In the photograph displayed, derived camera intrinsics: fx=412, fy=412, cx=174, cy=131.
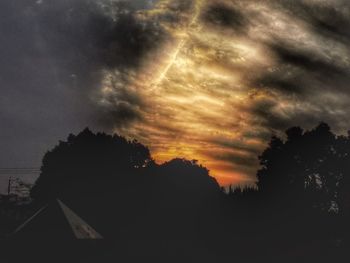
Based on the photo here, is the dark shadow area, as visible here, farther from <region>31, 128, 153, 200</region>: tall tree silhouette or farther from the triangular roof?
the triangular roof

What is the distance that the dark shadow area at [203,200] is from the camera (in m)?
60.2

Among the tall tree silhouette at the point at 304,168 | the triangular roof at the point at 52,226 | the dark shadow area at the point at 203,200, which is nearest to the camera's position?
the triangular roof at the point at 52,226

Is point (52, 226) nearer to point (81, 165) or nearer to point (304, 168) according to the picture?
point (81, 165)

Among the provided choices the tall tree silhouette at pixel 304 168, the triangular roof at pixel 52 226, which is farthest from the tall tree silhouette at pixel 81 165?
the triangular roof at pixel 52 226

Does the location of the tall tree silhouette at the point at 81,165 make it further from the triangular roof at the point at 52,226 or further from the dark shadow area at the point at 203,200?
the triangular roof at the point at 52,226

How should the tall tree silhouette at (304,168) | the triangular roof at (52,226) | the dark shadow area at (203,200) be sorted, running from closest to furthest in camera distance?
the triangular roof at (52,226), the dark shadow area at (203,200), the tall tree silhouette at (304,168)

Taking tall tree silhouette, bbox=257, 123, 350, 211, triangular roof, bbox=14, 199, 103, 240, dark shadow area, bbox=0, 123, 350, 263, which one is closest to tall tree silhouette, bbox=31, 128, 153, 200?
dark shadow area, bbox=0, 123, 350, 263

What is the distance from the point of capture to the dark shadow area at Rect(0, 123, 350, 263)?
2368 inches

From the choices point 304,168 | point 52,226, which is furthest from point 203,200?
point 52,226

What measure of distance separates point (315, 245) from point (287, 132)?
25.5 m

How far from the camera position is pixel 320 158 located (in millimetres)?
75250

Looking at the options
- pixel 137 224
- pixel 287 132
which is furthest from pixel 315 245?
pixel 137 224

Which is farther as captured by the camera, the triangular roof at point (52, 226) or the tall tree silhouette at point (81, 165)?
the tall tree silhouette at point (81, 165)

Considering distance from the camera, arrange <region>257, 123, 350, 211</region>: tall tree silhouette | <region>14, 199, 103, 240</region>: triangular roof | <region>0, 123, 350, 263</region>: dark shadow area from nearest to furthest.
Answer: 1. <region>14, 199, 103, 240</region>: triangular roof
2. <region>0, 123, 350, 263</region>: dark shadow area
3. <region>257, 123, 350, 211</region>: tall tree silhouette
